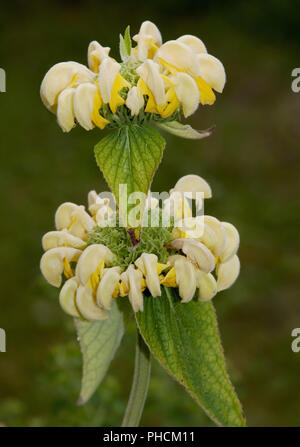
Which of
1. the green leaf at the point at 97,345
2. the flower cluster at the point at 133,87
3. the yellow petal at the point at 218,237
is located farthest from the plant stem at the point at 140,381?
the flower cluster at the point at 133,87

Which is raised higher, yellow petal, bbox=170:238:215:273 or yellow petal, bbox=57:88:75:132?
yellow petal, bbox=57:88:75:132

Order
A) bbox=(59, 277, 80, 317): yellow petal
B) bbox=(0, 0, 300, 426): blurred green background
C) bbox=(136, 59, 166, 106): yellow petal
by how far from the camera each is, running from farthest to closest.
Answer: bbox=(0, 0, 300, 426): blurred green background < bbox=(59, 277, 80, 317): yellow petal < bbox=(136, 59, 166, 106): yellow petal

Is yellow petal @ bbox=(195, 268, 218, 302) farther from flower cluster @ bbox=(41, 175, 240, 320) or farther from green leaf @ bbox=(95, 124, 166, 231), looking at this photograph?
green leaf @ bbox=(95, 124, 166, 231)

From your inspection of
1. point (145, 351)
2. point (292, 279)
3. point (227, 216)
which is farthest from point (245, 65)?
point (145, 351)

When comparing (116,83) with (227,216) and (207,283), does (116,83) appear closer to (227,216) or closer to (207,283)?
(207,283)

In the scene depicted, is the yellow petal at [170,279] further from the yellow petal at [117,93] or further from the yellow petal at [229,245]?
the yellow petal at [117,93]

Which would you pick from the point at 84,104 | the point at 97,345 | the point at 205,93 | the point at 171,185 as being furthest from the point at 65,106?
the point at 171,185

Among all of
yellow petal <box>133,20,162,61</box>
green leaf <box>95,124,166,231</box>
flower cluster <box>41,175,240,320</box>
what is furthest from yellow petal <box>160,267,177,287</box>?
yellow petal <box>133,20,162,61</box>
